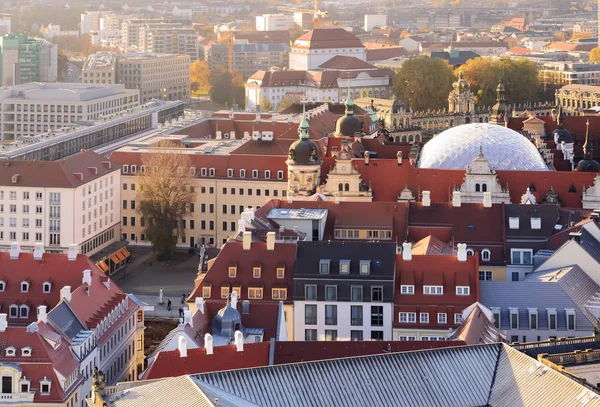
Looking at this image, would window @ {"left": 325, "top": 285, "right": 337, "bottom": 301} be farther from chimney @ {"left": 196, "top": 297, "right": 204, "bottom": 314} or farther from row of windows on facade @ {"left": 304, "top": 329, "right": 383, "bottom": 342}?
chimney @ {"left": 196, "top": 297, "right": 204, "bottom": 314}

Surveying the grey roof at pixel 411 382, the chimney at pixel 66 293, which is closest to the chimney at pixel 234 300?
the chimney at pixel 66 293

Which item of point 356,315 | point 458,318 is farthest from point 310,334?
point 458,318

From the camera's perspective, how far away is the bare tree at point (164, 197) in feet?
408

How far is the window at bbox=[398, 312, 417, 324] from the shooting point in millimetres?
87250

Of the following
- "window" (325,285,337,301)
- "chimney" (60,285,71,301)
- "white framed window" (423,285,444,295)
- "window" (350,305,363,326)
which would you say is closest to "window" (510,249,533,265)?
"white framed window" (423,285,444,295)

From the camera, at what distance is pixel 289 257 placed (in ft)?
Result: 293

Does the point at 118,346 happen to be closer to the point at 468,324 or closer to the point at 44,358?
the point at 44,358

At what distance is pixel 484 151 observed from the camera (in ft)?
410

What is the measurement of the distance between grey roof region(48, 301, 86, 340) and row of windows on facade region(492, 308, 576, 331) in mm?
20695

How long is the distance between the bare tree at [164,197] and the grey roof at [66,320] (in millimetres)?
43265

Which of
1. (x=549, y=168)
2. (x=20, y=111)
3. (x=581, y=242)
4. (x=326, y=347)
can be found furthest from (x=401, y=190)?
(x=20, y=111)

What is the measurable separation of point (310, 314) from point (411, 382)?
2282 cm

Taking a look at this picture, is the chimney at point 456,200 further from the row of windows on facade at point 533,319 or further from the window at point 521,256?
the row of windows on facade at point 533,319

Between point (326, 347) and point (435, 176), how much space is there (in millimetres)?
45478
